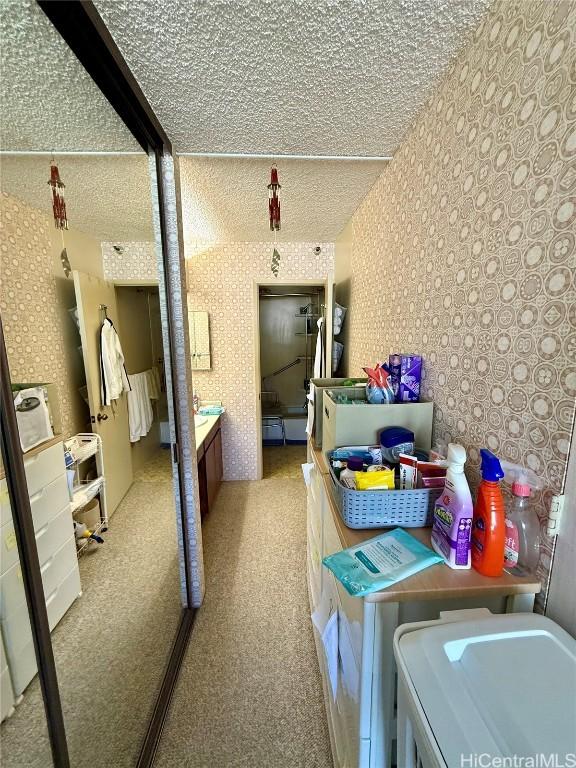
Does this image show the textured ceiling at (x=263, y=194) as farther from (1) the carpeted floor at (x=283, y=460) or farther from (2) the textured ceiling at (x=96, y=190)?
(1) the carpeted floor at (x=283, y=460)

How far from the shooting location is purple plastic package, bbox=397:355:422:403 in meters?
1.14

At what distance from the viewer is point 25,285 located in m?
0.75

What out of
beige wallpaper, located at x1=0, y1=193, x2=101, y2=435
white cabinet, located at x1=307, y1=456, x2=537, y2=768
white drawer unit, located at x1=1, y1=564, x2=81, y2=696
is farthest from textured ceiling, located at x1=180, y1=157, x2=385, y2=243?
white drawer unit, located at x1=1, y1=564, x2=81, y2=696

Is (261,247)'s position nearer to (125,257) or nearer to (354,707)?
(125,257)

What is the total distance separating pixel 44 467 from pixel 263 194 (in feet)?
5.96

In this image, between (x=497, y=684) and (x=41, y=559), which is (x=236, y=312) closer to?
(x=41, y=559)

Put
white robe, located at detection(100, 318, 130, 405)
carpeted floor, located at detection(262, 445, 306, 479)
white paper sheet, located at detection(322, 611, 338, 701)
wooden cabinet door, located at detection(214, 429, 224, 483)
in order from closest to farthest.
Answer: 1. white paper sheet, located at detection(322, 611, 338, 701)
2. white robe, located at detection(100, 318, 130, 405)
3. wooden cabinet door, located at detection(214, 429, 224, 483)
4. carpeted floor, located at detection(262, 445, 306, 479)

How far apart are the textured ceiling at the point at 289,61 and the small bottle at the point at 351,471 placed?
1230mm

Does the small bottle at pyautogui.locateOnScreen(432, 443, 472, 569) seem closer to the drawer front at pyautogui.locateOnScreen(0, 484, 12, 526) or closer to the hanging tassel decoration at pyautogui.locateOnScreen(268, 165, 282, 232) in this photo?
the drawer front at pyautogui.locateOnScreen(0, 484, 12, 526)

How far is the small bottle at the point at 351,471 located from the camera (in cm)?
88

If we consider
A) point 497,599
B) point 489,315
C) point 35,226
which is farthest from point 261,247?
point 497,599

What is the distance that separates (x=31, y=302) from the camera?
782mm

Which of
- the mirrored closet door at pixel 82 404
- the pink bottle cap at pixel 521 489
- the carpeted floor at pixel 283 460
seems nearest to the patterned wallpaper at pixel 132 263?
the mirrored closet door at pixel 82 404

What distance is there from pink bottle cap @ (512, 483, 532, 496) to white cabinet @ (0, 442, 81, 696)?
1140 millimetres
